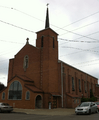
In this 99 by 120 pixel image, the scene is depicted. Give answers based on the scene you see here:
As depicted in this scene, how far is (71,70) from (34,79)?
10.7 metres

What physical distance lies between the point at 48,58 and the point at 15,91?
876 centimetres

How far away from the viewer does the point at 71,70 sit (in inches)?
1388

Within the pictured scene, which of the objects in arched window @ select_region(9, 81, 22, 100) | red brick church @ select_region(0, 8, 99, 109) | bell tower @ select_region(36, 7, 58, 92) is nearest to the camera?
red brick church @ select_region(0, 8, 99, 109)

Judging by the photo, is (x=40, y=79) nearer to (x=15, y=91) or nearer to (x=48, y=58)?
(x=48, y=58)

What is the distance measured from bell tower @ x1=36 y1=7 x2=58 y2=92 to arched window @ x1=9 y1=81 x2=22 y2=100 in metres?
4.26

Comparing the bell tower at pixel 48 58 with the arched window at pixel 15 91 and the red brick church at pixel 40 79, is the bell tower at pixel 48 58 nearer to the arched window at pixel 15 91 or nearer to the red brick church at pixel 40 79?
the red brick church at pixel 40 79

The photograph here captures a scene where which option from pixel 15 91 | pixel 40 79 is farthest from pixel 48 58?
pixel 15 91

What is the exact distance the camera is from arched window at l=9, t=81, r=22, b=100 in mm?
26031

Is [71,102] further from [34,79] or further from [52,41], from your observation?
[52,41]

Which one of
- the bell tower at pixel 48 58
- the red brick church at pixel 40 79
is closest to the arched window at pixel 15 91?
the red brick church at pixel 40 79

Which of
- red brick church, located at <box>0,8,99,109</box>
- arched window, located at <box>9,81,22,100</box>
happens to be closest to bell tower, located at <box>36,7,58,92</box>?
red brick church, located at <box>0,8,99,109</box>

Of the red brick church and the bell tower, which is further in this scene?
the bell tower

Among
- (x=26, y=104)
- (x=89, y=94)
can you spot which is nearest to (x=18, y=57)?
(x=26, y=104)

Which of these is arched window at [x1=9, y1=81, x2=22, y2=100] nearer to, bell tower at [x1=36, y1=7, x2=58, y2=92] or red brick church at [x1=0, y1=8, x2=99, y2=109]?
red brick church at [x1=0, y1=8, x2=99, y2=109]
